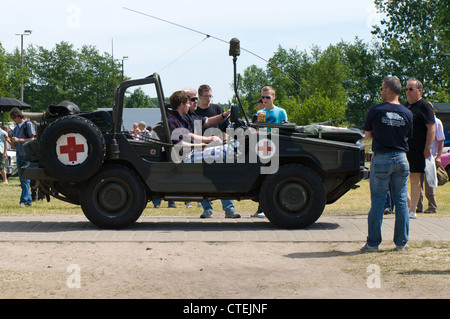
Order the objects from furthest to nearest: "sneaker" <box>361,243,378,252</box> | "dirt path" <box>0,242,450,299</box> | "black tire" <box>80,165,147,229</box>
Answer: "black tire" <box>80,165,147,229</box> < "sneaker" <box>361,243,378,252</box> < "dirt path" <box>0,242,450,299</box>

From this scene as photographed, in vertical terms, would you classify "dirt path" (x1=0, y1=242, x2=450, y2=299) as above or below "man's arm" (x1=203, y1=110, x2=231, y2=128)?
below

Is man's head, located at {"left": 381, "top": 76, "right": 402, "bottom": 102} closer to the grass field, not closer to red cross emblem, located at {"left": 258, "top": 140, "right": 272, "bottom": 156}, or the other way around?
red cross emblem, located at {"left": 258, "top": 140, "right": 272, "bottom": 156}

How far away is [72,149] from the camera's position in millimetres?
9328

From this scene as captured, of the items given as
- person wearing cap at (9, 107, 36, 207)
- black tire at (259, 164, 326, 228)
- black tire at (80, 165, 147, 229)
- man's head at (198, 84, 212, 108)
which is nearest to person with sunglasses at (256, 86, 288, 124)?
man's head at (198, 84, 212, 108)

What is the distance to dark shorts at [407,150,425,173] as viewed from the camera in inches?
427

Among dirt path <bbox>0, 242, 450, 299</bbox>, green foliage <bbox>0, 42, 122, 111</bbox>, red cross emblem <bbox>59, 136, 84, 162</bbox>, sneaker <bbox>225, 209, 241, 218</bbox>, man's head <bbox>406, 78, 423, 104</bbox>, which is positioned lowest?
dirt path <bbox>0, 242, 450, 299</bbox>

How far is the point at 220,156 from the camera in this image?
957 centimetres

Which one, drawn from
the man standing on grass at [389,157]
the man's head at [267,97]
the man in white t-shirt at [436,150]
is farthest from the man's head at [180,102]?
the man in white t-shirt at [436,150]

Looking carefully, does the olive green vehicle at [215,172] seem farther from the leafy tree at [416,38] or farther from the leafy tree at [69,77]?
the leafy tree at [69,77]

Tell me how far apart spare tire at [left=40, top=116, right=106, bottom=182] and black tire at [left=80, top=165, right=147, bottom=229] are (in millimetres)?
191

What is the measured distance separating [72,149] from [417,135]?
4772 mm
